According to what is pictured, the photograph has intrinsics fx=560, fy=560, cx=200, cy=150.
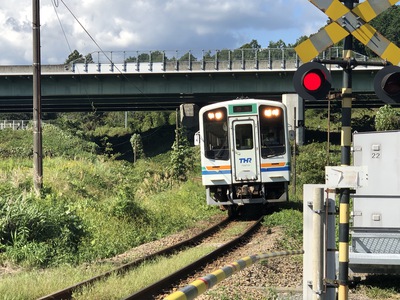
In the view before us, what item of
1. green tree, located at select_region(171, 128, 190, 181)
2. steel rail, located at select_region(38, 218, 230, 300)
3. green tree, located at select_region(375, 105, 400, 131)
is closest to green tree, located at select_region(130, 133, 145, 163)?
green tree, located at select_region(171, 128, 190, 181)

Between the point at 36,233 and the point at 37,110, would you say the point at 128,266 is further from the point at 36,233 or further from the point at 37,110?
the point at 37,110

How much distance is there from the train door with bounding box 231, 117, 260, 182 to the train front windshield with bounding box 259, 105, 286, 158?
24 cm

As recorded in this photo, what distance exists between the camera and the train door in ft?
53.2

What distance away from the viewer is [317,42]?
5289 millimetres

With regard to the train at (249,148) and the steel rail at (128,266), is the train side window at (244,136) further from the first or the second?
the steel rail at (128,266)

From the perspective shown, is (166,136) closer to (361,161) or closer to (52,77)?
(52,77)

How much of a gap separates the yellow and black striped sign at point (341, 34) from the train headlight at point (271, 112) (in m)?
10.8

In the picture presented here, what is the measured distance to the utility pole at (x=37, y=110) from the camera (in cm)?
1494

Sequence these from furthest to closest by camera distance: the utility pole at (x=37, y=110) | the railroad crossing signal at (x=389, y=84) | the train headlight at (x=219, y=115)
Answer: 1. the train headlight at (x=219, y=115)
2. the utility pole at (x=37, y=110)
3. the railroad crossing signal at (x=389, y=84)

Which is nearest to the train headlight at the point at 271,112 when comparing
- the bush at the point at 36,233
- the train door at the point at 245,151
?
the train door at the point at 245,151

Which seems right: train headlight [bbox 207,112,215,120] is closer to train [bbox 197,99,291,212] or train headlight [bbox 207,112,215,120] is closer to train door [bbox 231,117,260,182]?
train [bbox 197,99,291,212]

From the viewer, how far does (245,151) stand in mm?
16219

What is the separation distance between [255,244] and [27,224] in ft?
15.6

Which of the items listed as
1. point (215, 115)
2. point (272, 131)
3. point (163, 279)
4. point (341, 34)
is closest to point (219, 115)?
point (215, 115)
